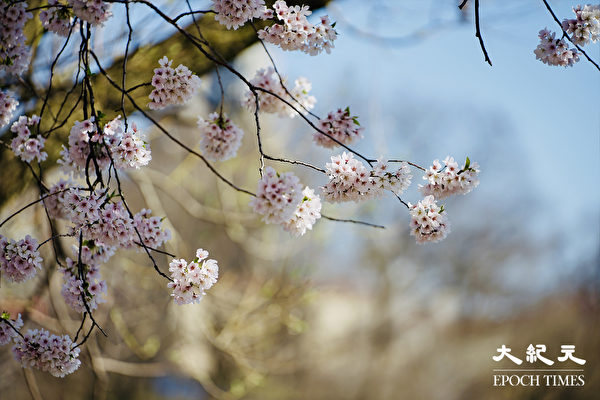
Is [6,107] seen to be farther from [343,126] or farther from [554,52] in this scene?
[554,52]

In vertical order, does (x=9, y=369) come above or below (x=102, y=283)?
above

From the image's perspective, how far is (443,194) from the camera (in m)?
1.11

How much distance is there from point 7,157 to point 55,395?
3130mm

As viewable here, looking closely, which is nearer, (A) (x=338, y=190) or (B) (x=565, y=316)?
(A) (x=338, y=190)

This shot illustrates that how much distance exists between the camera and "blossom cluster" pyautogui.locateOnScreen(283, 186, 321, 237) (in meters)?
0.89

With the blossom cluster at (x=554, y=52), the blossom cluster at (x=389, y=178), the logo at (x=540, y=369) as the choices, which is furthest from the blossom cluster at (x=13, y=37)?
the logo at (x=540, y=369)

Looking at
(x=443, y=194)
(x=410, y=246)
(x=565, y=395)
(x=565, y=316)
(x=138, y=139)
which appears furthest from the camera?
(x=410, y=246)

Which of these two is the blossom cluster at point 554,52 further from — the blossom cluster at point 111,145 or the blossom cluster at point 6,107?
the blossom cluster at point 6,107

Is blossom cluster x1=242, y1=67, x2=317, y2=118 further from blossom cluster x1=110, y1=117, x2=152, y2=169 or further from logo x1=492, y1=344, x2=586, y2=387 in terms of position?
logo x1=492, y1=344, x2=586, y2=387

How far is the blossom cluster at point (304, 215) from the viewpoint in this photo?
2.93ft

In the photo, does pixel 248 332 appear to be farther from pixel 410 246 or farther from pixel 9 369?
pixel 410 246

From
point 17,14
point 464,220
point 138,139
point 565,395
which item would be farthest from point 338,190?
point 464,220

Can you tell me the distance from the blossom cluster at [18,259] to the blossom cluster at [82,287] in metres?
0.06

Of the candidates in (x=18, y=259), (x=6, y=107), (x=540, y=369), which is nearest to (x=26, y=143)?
(x=6, y=107)
